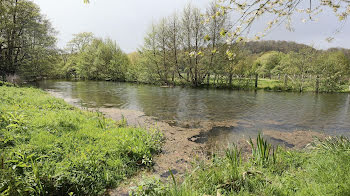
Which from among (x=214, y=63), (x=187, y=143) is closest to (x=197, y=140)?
(x=187, y=143)

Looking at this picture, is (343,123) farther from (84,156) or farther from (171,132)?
(84,156)

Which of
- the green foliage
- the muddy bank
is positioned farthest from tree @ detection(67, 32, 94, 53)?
the muddy bank

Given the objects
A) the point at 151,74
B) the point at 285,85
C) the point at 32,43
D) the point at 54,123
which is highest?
the point at 32,43

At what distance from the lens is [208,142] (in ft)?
20.4

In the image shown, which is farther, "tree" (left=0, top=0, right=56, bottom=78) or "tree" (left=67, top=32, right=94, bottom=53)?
"tree" (left=67, top=32, right=94, bottom=53)

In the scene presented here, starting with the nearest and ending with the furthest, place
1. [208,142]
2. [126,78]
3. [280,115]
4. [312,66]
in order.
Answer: [208,142], [280,115], [312,66], [126,78]

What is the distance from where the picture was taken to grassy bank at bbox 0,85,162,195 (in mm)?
2939

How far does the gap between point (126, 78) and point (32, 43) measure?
1628 cm

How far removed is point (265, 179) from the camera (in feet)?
10.4

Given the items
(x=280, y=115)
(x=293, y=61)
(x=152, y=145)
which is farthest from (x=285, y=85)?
(x=152, y=145)

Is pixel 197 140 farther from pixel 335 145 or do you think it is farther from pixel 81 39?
pixel 81 39

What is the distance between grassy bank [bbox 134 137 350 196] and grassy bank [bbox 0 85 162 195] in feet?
4.09

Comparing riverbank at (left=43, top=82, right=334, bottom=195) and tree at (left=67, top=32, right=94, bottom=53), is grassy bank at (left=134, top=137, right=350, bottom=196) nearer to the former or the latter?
riverbank at (left=43, top=82, right=334, bottom=195)

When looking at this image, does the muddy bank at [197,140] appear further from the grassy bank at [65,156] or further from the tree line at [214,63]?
the tree line at [214,63]
